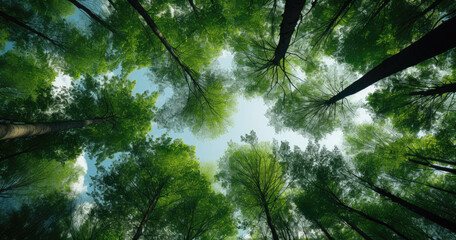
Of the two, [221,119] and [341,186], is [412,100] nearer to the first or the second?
[341,186]

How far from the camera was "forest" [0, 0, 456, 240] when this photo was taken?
5566 mm

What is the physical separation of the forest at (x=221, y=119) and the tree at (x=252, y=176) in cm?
8

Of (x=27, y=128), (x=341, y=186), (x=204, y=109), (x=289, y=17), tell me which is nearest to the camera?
(x=289, y=17)

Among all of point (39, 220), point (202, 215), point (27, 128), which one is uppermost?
point (27, 128)

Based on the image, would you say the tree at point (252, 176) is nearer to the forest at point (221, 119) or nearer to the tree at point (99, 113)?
the forest at point (221, 119)

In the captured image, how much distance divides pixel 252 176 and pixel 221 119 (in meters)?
2.94

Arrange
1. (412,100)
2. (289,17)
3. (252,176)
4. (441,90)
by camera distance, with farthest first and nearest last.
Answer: (252,176) < (412,100) < (441,90) < (289,17)

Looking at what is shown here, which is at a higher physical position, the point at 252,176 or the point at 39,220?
the point at 252,176

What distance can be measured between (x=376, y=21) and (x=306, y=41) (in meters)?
2.28

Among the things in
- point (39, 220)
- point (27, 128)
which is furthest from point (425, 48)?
point (39, 220)

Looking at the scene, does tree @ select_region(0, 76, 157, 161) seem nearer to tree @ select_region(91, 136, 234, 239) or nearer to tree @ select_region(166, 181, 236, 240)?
tree @ select_region(91, 136, 234, 239)

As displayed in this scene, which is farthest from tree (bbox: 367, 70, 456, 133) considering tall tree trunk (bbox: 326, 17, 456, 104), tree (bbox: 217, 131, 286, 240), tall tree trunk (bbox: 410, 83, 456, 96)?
tree (bbox: 217, 131, 286, 240)

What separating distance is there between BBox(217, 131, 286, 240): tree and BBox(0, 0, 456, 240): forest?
81mm

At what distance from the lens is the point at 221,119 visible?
24.1ft
